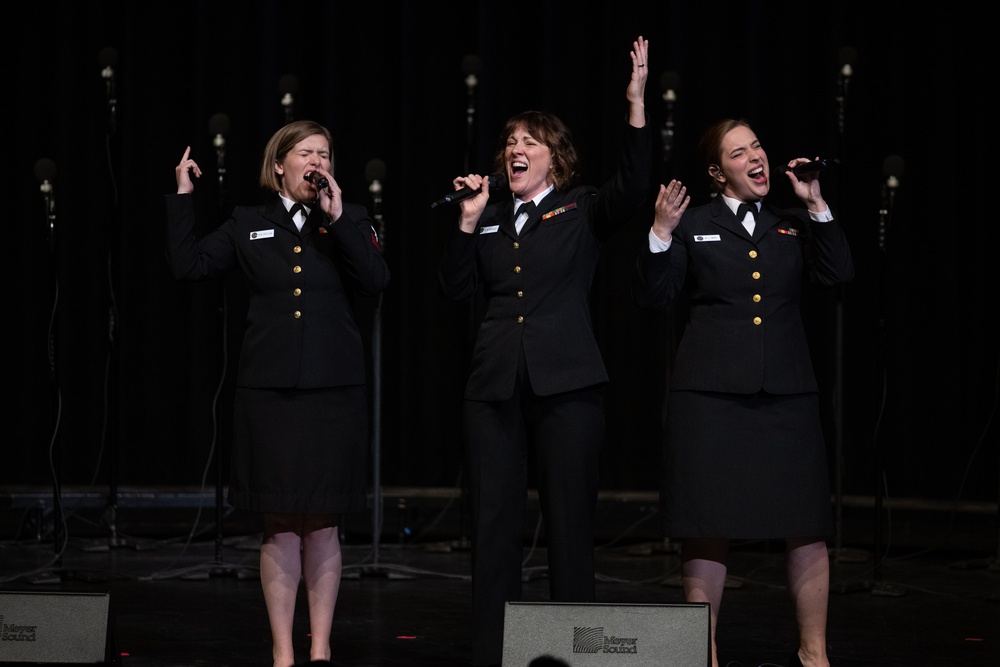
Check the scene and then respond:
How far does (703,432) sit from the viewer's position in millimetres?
3191

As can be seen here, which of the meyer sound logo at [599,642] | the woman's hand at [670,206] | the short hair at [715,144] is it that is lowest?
the meyer sound logo at [599,642]

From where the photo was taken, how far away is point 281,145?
3.48 meters

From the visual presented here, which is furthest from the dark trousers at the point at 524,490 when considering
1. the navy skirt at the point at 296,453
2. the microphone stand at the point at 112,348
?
the microphone stand at the point at 112,348

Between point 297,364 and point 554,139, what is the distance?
86cm

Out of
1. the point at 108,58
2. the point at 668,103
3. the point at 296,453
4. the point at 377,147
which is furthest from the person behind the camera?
the point at 377,147

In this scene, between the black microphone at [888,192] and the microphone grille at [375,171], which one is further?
the microphone grille at [375,171]

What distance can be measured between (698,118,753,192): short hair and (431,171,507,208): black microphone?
1.71 feet

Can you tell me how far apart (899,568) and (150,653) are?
3128mm

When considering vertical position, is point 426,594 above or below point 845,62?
below

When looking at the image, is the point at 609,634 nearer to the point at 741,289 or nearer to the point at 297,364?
the point at 741,289

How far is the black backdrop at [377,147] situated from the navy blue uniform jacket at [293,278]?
279 centimetres

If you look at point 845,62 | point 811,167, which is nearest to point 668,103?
point 845,62

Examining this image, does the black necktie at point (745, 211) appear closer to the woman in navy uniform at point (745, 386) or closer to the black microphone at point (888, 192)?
the woman in navy uniform at point (745, 386)

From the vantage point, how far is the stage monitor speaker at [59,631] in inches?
109
